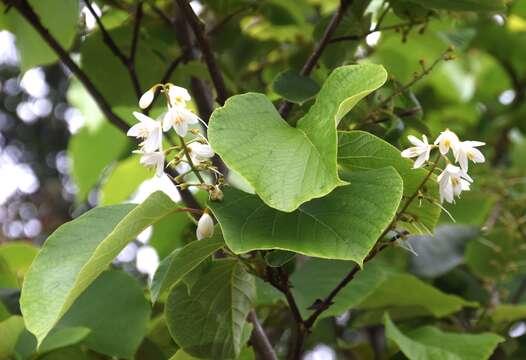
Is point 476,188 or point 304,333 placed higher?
point 304,333

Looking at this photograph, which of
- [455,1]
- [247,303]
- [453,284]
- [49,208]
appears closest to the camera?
[247,303]

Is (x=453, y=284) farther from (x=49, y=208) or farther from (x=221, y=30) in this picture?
(x=49, y=208)

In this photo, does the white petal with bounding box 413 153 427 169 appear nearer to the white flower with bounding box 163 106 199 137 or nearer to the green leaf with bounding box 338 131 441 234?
the green leaf with bounding box 338 131 441 234

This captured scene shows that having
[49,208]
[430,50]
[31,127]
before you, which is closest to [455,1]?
[430,50]

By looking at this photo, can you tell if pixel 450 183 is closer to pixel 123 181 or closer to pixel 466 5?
pixel 466 5

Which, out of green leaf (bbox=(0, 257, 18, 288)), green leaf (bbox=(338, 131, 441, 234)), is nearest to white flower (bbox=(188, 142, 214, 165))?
green leaf (bbox=(338, 131, 441, 234))

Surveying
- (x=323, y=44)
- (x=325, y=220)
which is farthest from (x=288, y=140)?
(x=323, y=44)
